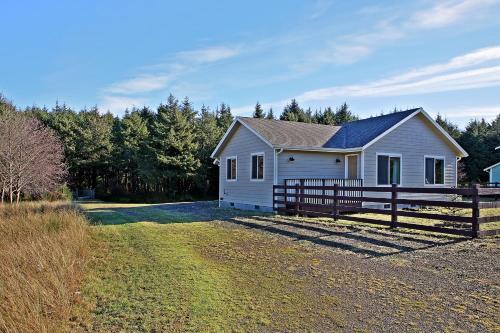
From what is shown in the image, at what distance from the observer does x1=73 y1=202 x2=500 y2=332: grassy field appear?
152 inches

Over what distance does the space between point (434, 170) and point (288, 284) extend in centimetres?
1614

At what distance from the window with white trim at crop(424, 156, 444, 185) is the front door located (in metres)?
4.05

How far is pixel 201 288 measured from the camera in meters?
4.91

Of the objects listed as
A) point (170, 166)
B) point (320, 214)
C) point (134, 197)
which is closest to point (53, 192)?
point (134, 197)

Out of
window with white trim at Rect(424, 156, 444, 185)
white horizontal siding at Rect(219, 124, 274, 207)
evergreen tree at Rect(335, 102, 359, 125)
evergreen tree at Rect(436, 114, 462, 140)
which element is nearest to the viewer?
white horizontal siding at Rect(219, 124, 274, 207)

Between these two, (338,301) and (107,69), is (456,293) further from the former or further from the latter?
(107,69)

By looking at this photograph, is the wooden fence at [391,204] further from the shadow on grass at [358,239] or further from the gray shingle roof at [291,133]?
the gray shingle roof at [291,133]

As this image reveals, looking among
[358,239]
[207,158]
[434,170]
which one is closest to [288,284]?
[358,239]

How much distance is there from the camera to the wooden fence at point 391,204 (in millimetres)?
8477

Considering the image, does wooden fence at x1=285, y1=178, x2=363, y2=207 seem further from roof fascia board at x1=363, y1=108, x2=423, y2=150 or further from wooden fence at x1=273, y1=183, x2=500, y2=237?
roof fascia board at x1=363, y1=108, x2=423, y2=150

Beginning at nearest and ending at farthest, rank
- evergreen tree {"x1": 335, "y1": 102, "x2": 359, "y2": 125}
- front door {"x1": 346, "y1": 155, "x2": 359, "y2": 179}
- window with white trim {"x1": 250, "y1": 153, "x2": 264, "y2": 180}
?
window with white trim {"x1": 250, "y1": 153, "x2": 264, "y2": 180} → front door {"x1": 346, "y1": 155, "x2": 359, "y2": 179} → evergreen tree {"x1": 335, "y1": 102, "x2": 359, "y2": 125}

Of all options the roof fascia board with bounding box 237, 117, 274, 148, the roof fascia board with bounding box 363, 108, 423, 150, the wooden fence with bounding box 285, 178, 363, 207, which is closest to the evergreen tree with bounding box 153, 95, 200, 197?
the roof fascia board with bounding box 237, 117, 274, 148

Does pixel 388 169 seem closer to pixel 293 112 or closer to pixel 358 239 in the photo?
Answer: pixel 358 239

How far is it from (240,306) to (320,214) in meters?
8.51
